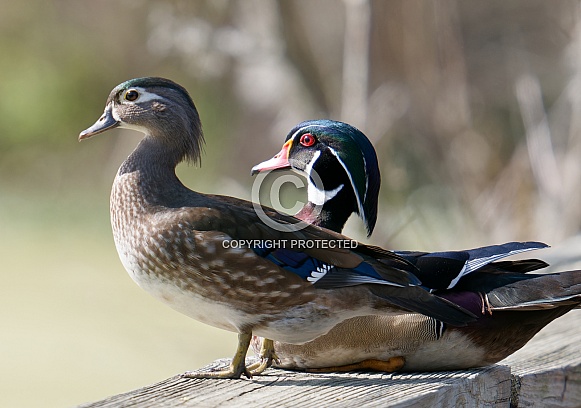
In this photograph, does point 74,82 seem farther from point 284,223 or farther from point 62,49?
point 284,223

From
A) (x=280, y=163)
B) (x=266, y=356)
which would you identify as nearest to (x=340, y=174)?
(x=280, y=163)

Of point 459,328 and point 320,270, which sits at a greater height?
point 320,270

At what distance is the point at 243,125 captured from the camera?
10266 millimetres

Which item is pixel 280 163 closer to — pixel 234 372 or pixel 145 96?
pixel 145 96

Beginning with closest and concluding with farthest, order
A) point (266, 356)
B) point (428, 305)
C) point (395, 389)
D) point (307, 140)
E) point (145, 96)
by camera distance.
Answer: point (395, 389)
point (428, 305)
point (266, 356)
point (145, 96)
point (307, 140)

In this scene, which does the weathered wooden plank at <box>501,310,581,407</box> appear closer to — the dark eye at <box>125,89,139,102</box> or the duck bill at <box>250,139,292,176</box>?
the duck bill at <box>250,139,292,176</box>

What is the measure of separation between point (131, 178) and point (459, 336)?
2.67ft

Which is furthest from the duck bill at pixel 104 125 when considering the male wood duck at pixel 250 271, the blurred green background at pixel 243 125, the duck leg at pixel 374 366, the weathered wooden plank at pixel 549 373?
the blurred green background at pixel 243 125

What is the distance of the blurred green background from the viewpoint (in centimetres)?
498

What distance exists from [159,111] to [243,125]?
8113 millimetres

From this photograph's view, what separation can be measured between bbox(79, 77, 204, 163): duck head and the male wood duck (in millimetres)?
201

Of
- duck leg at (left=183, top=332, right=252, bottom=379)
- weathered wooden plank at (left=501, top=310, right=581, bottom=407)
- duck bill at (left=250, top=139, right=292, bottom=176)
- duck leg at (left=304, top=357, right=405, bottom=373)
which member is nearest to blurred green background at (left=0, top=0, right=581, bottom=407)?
duck bill at (left=250, top=139, right=292, bottom=176)

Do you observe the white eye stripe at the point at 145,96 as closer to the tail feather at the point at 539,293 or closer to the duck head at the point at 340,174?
the duck head at the point at 340,174

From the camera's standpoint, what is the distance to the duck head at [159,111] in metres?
2.18
